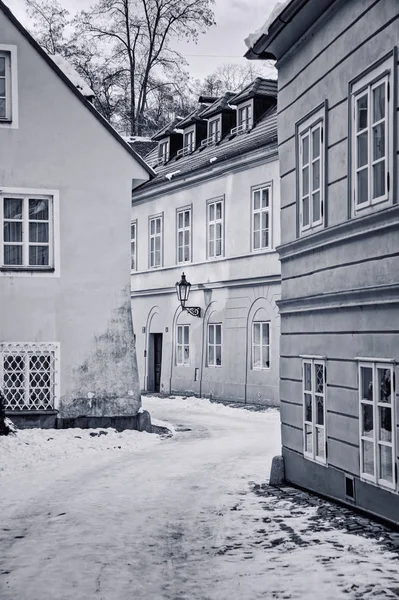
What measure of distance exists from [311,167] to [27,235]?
25.0 feet

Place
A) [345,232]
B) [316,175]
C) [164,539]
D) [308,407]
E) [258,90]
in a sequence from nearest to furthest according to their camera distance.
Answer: [164,539] < [345,232] < [316,175] < [308,407] < [258,90]

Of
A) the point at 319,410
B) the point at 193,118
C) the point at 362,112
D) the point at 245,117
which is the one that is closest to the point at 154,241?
the point at 193,118

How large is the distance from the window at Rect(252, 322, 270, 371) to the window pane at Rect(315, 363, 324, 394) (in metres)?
13.6

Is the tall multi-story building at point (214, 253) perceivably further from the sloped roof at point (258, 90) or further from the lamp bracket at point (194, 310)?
the lamp bracket at point (194, 310)

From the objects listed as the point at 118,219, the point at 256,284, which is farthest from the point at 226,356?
the point at 118,219

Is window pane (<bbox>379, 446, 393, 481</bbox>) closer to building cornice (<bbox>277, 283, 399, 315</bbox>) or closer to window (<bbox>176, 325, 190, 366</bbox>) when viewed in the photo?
building cornice (<bbox>277, 283, 399, 315</bbox>)

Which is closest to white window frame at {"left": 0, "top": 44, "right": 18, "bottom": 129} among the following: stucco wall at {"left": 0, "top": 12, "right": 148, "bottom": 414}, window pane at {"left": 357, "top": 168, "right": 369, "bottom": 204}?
stucco wall at {"left": 0, "top": 12, "right": 148, "bottom": 414}

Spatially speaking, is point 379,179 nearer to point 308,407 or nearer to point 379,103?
point 379,103

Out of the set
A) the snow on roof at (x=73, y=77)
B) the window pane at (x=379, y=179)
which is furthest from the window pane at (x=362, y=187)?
the snow on roof at (x=73, y=77)

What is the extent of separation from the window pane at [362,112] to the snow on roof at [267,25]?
1.84m

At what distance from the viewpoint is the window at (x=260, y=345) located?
24703 millimetres

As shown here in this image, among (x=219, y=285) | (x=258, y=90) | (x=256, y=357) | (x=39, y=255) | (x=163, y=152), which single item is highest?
(x=258, y=90)

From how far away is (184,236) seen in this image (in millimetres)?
29062

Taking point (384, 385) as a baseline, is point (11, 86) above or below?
above
